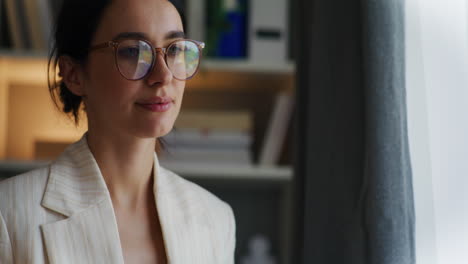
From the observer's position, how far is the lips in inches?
37.7

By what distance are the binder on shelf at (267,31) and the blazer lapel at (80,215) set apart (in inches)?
40.5

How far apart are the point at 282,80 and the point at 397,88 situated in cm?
103

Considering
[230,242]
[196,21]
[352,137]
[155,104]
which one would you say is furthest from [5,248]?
[196,21]

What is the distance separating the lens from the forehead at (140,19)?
96 centimetres

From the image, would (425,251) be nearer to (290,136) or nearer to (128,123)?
(128,123)

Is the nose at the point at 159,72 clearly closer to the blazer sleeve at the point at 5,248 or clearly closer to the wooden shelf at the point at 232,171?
the blazer sleeve at the point at 5,248

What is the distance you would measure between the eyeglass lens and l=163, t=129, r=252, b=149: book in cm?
101

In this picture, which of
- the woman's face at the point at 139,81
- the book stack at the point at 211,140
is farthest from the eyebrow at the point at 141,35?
the book stack at the point at 211,140

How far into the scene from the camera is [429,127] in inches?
37.8

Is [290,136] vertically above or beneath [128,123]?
beneath

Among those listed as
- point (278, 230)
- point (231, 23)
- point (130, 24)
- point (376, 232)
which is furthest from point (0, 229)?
point (278, 230)

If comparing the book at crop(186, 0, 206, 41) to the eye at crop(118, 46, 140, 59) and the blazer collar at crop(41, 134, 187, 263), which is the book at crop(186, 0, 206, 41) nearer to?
the blazer collar at crop(41, 134, 187, 263)

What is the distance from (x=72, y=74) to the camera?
1.05 m

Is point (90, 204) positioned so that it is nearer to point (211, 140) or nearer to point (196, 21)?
point (211, 140)
